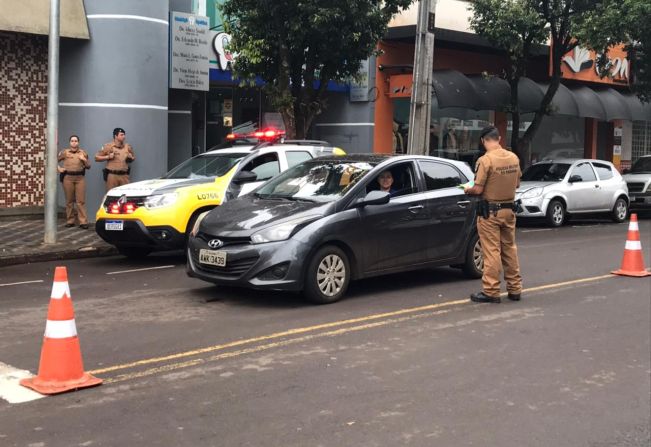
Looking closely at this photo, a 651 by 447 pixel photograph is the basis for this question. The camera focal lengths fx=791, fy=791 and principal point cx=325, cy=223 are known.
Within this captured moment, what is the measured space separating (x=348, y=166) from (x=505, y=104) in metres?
14.4

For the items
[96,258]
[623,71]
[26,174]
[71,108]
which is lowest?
[96,258]

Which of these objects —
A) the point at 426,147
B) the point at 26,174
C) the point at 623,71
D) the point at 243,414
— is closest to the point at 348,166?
the point at 243,414

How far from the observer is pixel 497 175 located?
827 centimetres

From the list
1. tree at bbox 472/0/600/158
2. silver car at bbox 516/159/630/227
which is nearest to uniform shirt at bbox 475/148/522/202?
silver car at bbox 516/159/630/227

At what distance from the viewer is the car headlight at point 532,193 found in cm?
1762

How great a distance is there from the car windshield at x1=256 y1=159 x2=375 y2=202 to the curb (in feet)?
13.6

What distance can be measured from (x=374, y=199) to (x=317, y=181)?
30.7 inches

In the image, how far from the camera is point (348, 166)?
9.11 meters

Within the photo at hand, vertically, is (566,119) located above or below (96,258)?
above

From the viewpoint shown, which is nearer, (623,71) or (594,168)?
(594,168)

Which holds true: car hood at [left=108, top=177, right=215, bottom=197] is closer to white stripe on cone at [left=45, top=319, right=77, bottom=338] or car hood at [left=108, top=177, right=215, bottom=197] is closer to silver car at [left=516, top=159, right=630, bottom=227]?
white stripe on cone at [left=45, top=319, right=77, bottom=338]

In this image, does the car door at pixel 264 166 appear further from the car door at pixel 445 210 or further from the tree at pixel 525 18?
the tree at pixel 525 18

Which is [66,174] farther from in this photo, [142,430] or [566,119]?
[566,119]

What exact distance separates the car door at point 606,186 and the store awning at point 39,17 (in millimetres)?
11999
